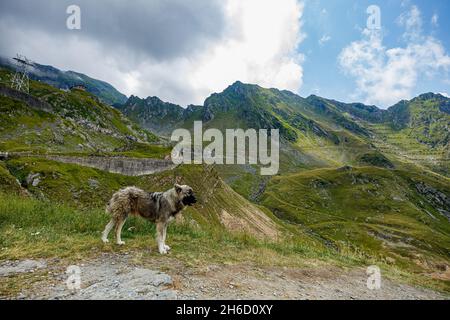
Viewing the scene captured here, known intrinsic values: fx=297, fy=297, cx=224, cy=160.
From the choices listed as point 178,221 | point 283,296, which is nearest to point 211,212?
point 178,221

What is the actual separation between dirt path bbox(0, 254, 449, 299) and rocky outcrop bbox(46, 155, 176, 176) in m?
71.7

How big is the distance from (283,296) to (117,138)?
173509 millimetres

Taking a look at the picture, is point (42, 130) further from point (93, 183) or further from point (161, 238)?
point (161, 238)

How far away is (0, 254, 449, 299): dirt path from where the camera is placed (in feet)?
26.2

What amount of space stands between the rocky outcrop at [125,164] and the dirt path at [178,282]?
235 feet

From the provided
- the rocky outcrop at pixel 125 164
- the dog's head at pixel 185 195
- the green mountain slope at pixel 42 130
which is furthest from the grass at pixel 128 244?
the green mountain slope at pixel 42 130

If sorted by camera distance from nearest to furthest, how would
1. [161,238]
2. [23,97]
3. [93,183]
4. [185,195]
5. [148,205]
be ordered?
[161,238]
[185,195]
[148,205]
[93,183]
[23,97]

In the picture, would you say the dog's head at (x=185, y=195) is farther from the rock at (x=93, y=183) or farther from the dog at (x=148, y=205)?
the rock at (x=93, y=183)

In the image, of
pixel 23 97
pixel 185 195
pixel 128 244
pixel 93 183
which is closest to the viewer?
pixel 128 244

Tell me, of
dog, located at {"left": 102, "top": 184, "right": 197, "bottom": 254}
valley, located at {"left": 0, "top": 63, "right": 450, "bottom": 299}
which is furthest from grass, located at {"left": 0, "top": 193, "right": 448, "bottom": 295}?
dog, located at {"left": 102, "top": 184, "right": 197, "bottom": 254}

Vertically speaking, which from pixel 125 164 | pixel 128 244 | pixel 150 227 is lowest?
pixel 128 244

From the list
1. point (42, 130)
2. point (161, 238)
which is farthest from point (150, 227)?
point (42, 130)

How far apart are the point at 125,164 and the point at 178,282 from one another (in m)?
75.3

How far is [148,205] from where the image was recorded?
13.2 m
